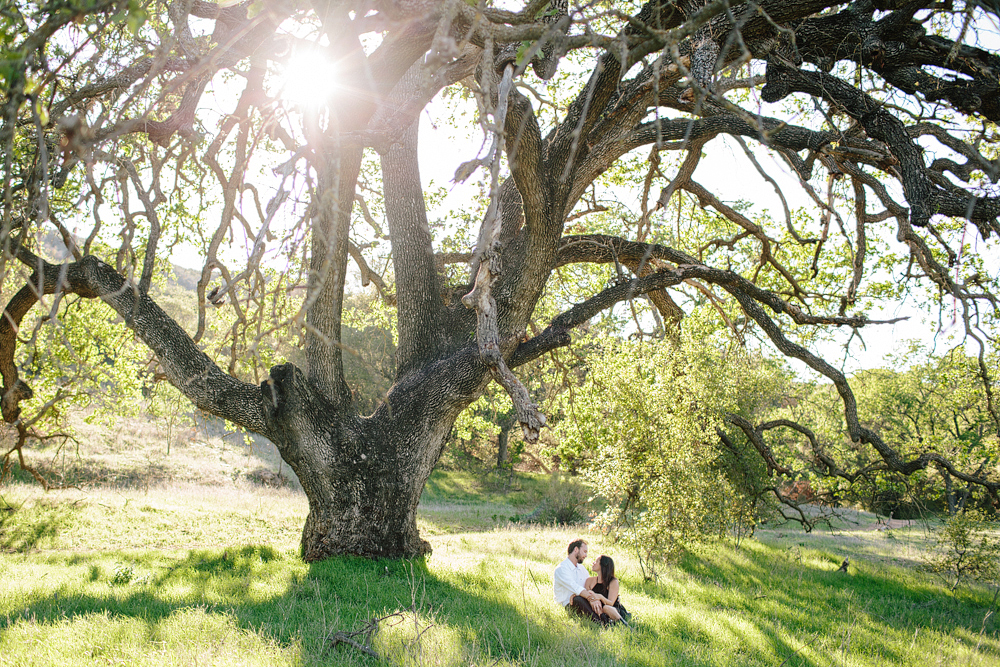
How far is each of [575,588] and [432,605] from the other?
1.59 m

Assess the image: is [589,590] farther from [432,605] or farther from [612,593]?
[432,605]

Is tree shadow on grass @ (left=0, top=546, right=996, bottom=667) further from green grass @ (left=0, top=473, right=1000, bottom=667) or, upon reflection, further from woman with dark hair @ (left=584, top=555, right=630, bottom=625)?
woman with dark hair @ (left=584, top=555, right=630, bottom=625)

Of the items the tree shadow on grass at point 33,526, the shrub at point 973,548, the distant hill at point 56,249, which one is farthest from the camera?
the tree shadow on grass at point 33,526

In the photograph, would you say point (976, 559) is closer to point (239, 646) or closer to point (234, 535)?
point (239, 646)

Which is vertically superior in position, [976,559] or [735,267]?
[735,267]

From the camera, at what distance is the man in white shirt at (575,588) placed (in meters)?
5.90

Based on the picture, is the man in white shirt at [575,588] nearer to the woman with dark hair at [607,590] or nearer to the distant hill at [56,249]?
the woman with dark hair at [607,590]

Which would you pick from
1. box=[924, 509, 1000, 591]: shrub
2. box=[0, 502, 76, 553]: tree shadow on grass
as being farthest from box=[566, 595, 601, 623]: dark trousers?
box=[0, 502, 76, 553]: tree shadow on grass

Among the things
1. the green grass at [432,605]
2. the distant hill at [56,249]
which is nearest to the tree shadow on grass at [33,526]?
the green grass at [432,605]

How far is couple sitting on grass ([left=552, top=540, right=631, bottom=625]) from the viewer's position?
5.85m

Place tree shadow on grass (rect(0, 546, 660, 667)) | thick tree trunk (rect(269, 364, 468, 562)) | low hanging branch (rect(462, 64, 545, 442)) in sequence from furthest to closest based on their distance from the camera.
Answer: thick tree trunk (rect(269, 364, 468, 562)) < tree shadow on grass (rect(0, 546, 660, 667)) < low hanging branch (rect(462, 64, 545, 442))

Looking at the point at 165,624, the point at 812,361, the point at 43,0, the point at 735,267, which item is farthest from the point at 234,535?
the point at 735,267

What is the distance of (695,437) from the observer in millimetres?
9383

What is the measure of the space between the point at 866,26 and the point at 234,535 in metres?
12.8
